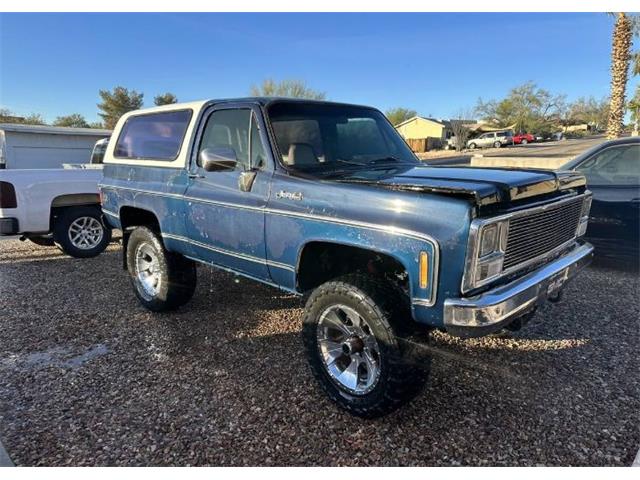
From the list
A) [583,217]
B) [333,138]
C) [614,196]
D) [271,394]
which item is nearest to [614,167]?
[614,196]

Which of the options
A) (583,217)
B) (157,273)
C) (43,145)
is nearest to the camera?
(583,217)

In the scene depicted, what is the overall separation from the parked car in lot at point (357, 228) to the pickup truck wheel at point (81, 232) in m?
3.03

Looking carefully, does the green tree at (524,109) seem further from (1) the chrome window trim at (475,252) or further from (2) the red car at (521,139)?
(1) the chrome window trim at (475,252)

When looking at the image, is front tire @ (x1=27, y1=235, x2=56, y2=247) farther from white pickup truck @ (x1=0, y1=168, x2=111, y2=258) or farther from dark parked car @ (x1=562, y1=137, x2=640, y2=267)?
dark parked car @ (x1=562, y1=137, x2=640, y2=267)

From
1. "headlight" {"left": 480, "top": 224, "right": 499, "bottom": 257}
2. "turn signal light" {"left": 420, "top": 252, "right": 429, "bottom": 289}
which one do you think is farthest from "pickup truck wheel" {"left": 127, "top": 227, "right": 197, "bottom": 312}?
"headlight" {"left": 480, "top": 224, "right": 499, "bottom": 257}

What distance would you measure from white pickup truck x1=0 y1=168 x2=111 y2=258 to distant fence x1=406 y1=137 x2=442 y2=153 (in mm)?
46000

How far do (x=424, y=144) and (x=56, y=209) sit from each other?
168 ft

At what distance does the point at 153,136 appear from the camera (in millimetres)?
4645

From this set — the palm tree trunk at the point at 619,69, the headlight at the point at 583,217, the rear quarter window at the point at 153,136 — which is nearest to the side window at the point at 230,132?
the rear quarter window at the point at 153,136

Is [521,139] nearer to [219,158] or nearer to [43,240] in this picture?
[43,240]

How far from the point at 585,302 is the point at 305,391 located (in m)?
3.37

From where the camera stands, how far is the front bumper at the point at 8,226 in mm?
6250

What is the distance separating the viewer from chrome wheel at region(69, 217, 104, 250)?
23.0ft

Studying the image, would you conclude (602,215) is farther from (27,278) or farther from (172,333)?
(27,278)
